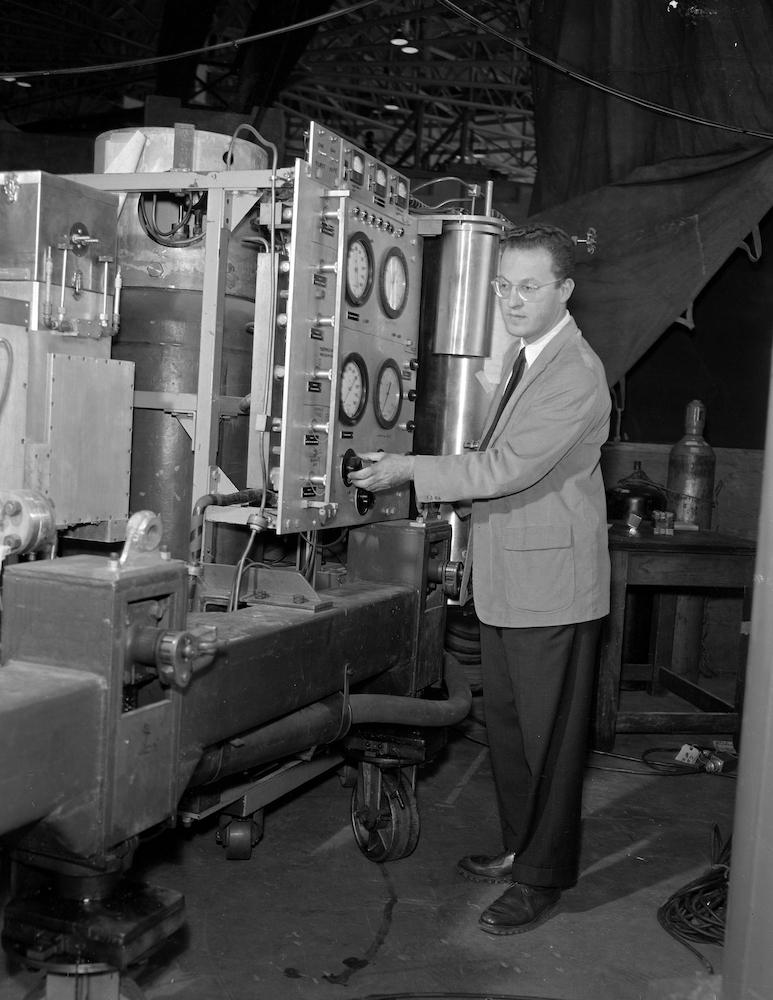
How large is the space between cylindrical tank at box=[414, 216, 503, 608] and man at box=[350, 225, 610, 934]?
59 cm

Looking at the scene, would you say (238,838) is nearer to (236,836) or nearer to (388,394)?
(236,836)

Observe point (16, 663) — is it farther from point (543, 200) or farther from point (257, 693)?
point (543, 200)

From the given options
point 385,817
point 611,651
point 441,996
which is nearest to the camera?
point 441,996

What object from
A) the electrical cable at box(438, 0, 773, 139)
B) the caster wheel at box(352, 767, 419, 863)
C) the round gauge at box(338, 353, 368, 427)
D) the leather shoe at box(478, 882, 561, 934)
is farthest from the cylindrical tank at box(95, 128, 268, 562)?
the electrical cable at box(438, 0, 773, 139)

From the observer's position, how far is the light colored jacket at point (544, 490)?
2463mm

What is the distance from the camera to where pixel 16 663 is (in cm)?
167

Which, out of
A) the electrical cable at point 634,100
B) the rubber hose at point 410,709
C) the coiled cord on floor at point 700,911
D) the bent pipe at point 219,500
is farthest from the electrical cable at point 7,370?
the electrical cable at point 634,100

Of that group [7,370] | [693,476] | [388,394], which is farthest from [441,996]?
[693,476]

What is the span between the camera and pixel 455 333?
324 centimetres

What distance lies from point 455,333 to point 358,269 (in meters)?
0.59

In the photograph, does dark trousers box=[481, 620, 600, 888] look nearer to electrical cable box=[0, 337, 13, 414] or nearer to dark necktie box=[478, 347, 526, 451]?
dark necktie box=[478, 347, 526, 451]

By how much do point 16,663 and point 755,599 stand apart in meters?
1.15

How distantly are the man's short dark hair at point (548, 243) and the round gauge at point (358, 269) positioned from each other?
1.29ft

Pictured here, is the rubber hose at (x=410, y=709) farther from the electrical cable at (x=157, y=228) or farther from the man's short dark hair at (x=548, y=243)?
the electrical cable at (x=157, y=228)
